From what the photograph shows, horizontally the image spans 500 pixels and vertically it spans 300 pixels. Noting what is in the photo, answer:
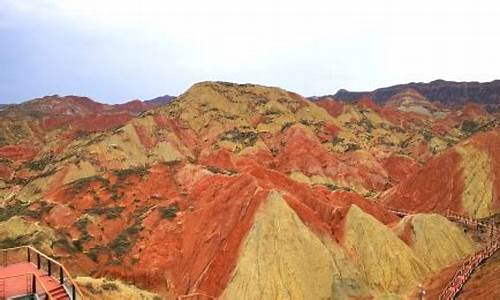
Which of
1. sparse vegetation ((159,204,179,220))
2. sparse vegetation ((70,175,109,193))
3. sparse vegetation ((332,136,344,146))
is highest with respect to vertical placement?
sparse vegetation ((332,136,344,146))

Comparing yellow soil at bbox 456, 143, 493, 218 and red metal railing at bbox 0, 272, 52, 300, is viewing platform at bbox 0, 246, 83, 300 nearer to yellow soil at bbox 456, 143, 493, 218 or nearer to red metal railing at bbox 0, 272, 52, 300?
red metal railing at bbox 0, 272, 52, 300

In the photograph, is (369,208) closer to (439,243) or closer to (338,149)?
(439,243)

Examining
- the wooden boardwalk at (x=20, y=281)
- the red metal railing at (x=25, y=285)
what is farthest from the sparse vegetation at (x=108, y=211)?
the red metal railing at (x=25, y=285)

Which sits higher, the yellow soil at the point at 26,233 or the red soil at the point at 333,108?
the red soil at the point at 333,108

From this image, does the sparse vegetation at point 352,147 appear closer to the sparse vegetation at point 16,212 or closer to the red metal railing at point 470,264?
the red metal railing at point 470,264

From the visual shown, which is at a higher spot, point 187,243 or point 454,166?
point 454,166

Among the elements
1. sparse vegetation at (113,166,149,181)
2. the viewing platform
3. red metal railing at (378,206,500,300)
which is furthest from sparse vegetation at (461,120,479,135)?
the viewing platform

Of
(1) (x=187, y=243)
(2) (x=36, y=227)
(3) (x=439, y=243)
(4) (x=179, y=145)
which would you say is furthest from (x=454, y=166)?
(4) (x=179, y=145)

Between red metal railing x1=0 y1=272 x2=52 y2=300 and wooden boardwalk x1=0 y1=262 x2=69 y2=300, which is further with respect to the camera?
wooden boardwalk x1=0 y1=262 x2=69 y2=300

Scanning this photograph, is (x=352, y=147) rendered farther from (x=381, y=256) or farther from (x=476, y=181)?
(x=381, y=256)

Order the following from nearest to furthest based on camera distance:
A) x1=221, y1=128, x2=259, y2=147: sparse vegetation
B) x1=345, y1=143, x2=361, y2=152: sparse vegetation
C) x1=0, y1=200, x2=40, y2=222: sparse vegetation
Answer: x1=0, y1=200, x2=40, y2=222: sparse vegetation, x1=221, y1=128, x2=259, y2=147: sparse vegetation, x1=345, y1=143, x2=361, y2=152: sparse vegetation

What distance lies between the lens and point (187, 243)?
60062 mm

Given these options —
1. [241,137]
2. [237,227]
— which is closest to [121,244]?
[237,227]

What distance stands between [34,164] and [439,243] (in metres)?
110
